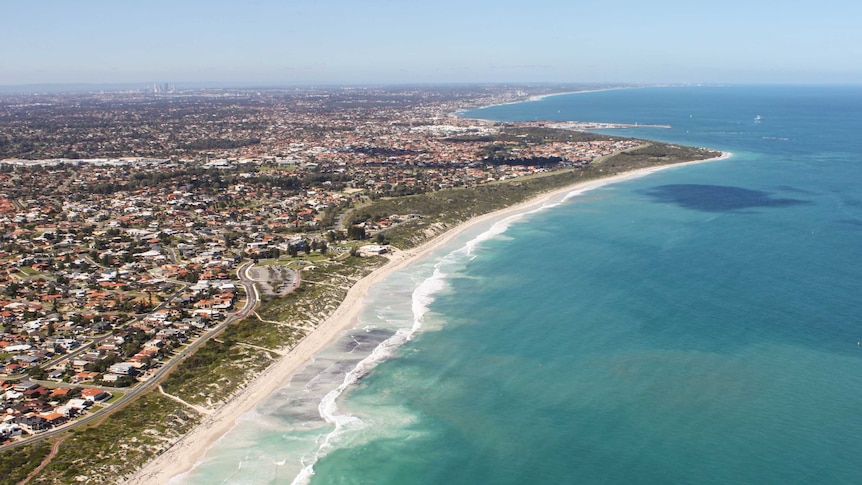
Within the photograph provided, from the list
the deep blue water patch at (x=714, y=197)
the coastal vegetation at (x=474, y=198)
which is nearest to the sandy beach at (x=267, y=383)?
the coastal vegetation at (x=474, y=198)

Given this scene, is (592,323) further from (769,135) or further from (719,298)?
(769,135)

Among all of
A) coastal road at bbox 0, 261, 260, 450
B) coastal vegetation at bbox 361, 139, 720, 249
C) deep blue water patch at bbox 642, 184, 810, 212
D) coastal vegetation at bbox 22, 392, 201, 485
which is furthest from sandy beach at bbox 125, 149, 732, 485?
deep blue water patch at bbox 642, 184, 810, 212

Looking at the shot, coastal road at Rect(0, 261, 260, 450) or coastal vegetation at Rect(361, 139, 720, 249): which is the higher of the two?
coastal vegetation at Rect(361, 139, 720, 249)

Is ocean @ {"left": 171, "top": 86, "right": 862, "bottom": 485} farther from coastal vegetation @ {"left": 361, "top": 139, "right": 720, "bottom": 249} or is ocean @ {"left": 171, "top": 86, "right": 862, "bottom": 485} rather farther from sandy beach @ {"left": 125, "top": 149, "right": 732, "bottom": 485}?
coastal vegetation @ {"left": 361, "top": 139, "right": 720, "bottom": 249}

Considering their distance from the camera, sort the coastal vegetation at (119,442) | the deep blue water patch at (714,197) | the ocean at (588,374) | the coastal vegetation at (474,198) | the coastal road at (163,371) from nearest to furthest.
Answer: the coastal vegetation at (119,442) < the ocean at (588,374) < the coastal road at (163,371) < the coastal vegetation at (474,198) < the deep blue water patch at (714,197)

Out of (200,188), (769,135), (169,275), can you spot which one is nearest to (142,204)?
(200,188)

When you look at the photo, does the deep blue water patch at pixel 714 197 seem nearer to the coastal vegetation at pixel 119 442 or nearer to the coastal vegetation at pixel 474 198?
the coastal vegetation at pixel 474 198

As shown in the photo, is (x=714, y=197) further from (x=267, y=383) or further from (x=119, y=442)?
(x=119, y=442)

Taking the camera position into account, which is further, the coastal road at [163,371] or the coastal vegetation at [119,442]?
the coastal road at [163,371]
